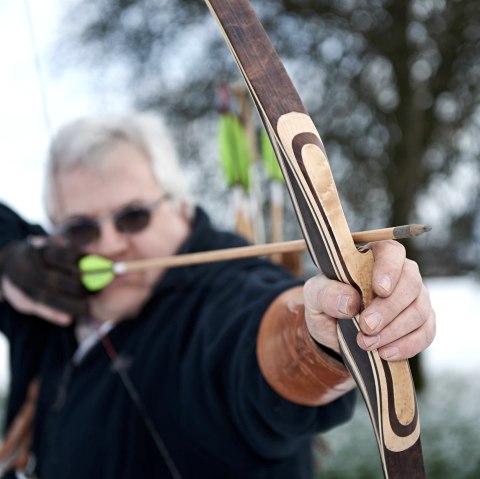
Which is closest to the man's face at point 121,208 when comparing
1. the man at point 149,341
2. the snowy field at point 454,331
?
the man at point 149,341

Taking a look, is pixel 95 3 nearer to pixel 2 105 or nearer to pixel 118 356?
pixel 2 105

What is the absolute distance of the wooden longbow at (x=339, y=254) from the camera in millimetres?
631

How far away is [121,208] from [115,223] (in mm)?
30

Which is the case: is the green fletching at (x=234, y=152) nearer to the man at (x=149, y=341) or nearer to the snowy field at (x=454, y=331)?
the man at (x=149, y=341)

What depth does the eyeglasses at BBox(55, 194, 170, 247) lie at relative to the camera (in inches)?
51.9

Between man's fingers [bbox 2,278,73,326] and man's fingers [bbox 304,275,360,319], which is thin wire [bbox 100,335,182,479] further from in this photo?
man's fingers [bbox 304,275,360,319]

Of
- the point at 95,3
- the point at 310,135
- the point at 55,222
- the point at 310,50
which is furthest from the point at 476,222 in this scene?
Result: the point at 310,135

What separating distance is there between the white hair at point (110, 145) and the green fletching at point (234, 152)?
78 cm

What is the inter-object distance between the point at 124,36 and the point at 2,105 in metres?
2.14

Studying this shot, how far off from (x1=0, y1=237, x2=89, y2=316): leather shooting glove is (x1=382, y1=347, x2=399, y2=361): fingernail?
0.84m

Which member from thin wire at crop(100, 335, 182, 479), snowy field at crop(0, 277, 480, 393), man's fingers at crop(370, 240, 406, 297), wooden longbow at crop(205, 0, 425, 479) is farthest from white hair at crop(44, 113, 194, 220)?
snowy field at crop(0, 277, 480, 393)

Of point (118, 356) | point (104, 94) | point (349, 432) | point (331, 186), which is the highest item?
point (331, 186)

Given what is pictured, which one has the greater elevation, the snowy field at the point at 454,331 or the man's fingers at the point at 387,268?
the man's fingers at the point at 387,268

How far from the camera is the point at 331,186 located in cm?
64
